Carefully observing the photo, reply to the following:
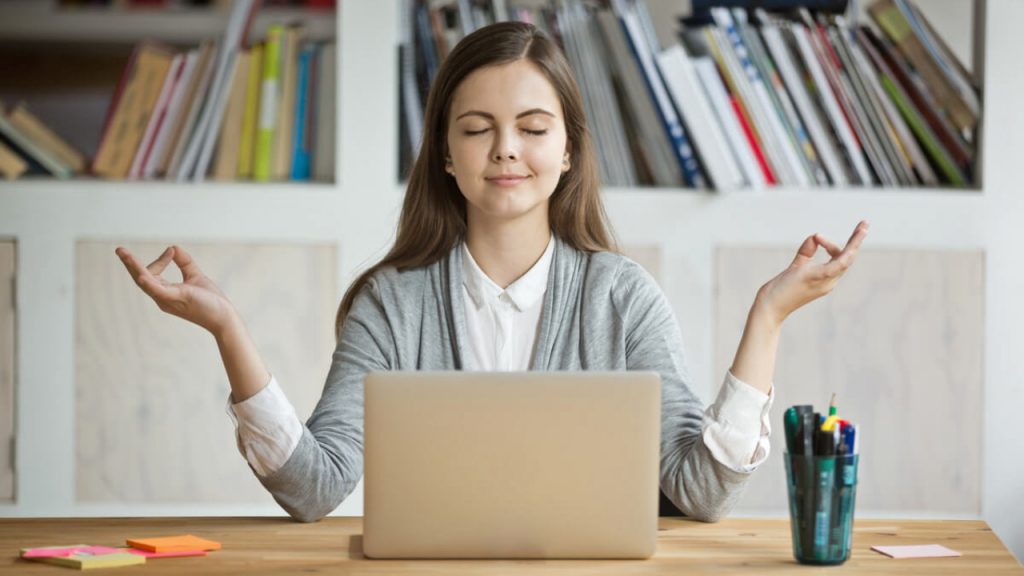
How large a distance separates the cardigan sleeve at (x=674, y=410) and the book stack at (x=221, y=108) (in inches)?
49.0

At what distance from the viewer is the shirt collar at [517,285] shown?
1.87 m

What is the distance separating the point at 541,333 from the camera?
1833 millimetres

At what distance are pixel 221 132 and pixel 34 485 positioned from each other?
869 mm

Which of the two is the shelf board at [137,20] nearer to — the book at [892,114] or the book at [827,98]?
the book at [827,98]

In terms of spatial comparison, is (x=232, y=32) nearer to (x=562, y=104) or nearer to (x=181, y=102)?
(x=181, y=102)

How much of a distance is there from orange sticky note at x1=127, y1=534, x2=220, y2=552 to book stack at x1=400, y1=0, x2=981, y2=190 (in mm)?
1598

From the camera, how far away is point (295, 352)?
2.86 meters

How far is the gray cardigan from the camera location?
1.75 meters

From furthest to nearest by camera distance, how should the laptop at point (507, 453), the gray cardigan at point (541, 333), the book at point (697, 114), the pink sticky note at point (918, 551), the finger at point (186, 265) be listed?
the book at point (697, 114) < the gray cardigan at point (541, 333) < the finger at point (186, 265) < the pink sticky note at point (918, 551) < the laptop at point (507, 453)

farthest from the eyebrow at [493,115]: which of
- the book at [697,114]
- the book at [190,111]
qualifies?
the book at [190,111]

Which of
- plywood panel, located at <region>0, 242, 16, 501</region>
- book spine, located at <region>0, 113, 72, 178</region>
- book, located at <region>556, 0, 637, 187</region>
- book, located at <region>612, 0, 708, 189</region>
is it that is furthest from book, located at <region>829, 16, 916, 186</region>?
plywood panel, located at <region>0, 242, 16, 501</region>

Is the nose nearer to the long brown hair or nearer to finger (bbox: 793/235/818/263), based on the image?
the long brown hair

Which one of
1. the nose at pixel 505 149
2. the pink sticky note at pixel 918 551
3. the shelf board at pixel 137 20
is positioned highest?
the shelf board at pixel 137 20

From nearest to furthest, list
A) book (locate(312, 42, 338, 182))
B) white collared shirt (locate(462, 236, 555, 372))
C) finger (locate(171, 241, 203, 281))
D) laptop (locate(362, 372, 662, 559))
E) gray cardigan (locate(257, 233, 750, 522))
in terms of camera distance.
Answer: laptop (locate(362, 372, 662, 559))
finger (locate(171, 241, 203, 281))
gray cardigan (locate(257, 233, 750, 522))
white collared shirt (locate(462, 236, 555, 372))
book (locate(312, 42, 338, 182))
